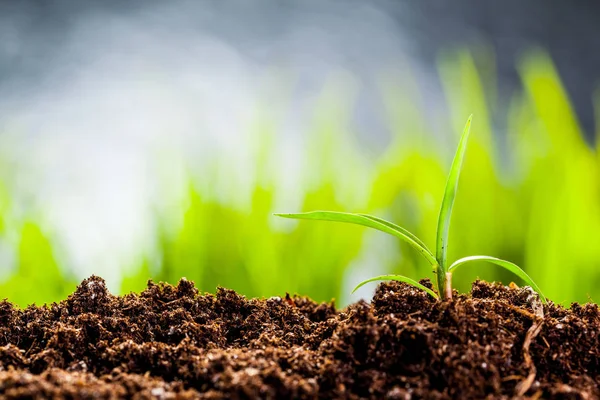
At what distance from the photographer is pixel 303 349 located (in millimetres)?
899

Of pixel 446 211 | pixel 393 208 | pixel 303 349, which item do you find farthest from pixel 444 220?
pixel 393 208

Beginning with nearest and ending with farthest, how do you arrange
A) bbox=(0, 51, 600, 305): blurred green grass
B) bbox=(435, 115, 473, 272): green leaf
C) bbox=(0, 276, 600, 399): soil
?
bbox=(0, 276, 600, 399): soil, bbox=(435, 115, 473, 272): green leaf, bbox=(0, 51, 600, 305): blurred green grass

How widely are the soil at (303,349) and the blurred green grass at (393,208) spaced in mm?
1244

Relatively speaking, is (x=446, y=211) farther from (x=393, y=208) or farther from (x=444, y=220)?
(x=393, y=208)

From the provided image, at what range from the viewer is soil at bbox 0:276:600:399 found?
735 millimetres

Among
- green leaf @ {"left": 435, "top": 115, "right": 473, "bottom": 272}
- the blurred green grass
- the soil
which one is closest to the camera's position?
the soil

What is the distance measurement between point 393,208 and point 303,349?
66.3 inches

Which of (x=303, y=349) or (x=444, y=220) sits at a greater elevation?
(x=444, y=220)

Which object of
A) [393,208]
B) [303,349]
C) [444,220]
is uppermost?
[393,208]

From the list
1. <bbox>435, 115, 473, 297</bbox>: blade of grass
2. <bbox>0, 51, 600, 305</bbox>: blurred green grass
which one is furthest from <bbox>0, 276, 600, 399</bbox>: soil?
<bbox>0, 51, 600, 305</bbox>: blurred green grass

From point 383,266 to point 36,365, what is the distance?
6.05 ft

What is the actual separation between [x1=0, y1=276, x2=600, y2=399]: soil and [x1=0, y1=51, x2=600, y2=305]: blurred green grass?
1244 millimetres

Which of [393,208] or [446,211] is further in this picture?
[393,208]

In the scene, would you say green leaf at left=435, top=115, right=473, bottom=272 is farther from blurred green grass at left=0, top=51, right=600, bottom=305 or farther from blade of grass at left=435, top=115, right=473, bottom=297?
blurred green grass at left=0, top=51, right=600, bottom=305
